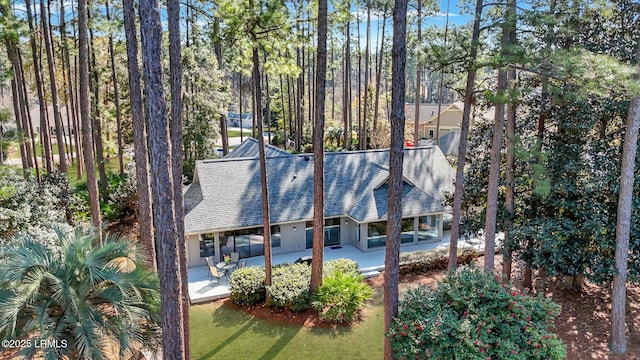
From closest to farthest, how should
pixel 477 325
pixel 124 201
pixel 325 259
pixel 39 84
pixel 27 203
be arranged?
1. pixel 477 325
2. pixel 27 203
3. pixel 325 259
4. pixel 39 84
5. pixel 124 201

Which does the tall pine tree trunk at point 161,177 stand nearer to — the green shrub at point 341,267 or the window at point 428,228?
the green shrub at point 341,267

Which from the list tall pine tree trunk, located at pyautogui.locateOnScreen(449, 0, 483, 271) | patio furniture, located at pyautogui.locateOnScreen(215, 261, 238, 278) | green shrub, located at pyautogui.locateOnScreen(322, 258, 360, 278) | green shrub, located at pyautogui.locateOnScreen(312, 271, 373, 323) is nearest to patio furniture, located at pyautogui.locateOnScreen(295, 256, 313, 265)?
green shrub, located at pyautogui.locateOnScreen(322, 258, 360, 278)

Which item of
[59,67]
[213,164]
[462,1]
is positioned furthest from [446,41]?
[59,67]

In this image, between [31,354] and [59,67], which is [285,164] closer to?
[31,354]

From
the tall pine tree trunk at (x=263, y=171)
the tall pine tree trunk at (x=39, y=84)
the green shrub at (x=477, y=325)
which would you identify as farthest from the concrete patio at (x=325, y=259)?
the tall pine tree trunk at (x=39, y=84)

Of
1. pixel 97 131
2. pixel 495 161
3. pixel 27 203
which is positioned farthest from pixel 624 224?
pixel 97 131

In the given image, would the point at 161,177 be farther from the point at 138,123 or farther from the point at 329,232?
the point at 329,232
